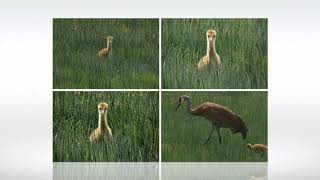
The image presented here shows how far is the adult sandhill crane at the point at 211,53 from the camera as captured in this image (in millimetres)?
8820

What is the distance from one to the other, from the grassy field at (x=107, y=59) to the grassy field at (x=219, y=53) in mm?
180

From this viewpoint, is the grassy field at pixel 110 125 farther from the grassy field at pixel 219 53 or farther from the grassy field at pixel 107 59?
the grassy field at pixel 219 53

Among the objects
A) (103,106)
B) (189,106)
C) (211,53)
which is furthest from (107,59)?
(211,53)

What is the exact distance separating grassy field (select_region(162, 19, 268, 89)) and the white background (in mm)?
102

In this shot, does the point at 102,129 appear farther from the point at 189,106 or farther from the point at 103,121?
the point at 189,106

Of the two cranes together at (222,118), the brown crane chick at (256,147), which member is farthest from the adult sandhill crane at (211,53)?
the brown crane chick at (256,147)

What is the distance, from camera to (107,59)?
8.84 metres

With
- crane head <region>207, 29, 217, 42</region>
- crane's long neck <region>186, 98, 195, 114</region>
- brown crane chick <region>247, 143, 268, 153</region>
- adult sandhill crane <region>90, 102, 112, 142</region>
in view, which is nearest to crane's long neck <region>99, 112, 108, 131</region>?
adult sandhill crane <region>90, 102, 112, 142</region>

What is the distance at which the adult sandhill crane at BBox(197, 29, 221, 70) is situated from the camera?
882 cm

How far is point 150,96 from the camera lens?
883 centimetres

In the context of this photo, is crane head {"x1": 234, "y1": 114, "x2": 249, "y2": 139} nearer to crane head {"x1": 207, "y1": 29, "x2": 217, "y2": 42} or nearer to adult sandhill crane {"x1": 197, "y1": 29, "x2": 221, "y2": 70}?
adult sandhill crane {"x1": 197, "y1": 29, "x2": 221, "y2": 70}
